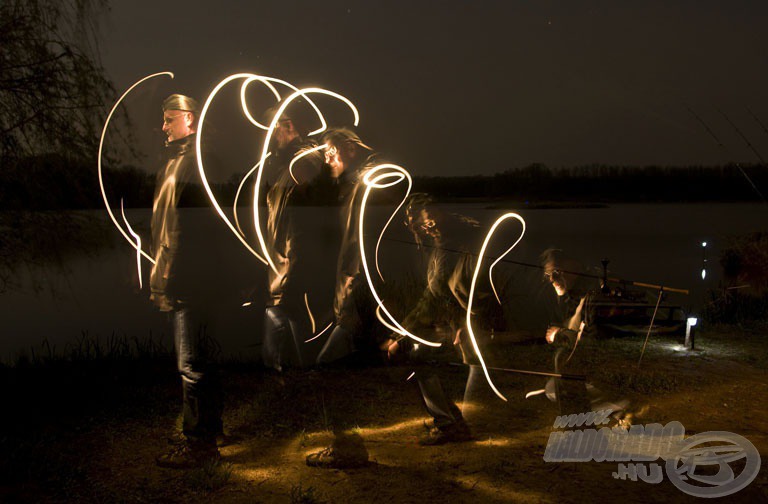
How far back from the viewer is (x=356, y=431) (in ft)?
20.4

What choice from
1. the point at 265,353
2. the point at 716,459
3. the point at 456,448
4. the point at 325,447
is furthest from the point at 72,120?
the point at 716,459

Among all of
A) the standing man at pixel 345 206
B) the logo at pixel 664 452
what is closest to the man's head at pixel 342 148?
the standing man at pixel 345 206

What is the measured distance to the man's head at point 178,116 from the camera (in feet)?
17.9

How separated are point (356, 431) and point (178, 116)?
3.41 meters

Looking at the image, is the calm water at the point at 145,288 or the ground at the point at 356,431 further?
the calm water at the point at 145,288

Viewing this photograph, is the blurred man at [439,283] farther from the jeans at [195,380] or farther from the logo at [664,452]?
the jeans at [195,380]

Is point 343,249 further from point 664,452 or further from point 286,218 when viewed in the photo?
point 664,452

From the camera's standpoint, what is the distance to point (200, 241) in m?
4.96

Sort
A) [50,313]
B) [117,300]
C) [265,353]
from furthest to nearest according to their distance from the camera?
[117,300], [50,313], [265,353]

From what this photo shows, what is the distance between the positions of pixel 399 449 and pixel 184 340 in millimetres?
2163

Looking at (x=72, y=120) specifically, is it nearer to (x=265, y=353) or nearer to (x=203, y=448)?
(x=265, y=353)

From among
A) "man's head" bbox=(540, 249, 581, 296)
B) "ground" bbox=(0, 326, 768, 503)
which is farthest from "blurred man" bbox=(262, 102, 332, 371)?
"man's head" bbox=(540, 249, 581, 296)

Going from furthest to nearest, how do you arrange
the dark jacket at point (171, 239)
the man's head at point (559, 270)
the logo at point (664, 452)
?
the man's head at point (559, 270), the dark jacket at point (171, 239), the logo at point (664, 452)

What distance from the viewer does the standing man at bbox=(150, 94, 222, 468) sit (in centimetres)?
514
